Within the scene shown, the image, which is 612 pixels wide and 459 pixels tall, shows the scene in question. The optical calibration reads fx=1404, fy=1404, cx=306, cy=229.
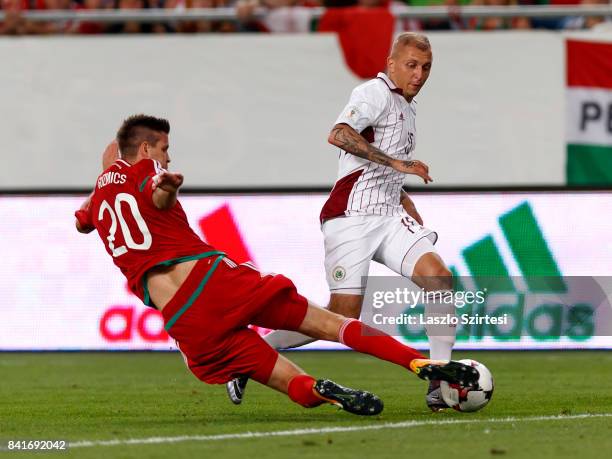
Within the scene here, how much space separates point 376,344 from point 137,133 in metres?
1.77

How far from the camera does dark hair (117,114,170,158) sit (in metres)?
7.80

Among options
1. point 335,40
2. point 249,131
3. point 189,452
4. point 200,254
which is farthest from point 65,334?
point 189,452

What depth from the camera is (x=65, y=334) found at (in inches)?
507

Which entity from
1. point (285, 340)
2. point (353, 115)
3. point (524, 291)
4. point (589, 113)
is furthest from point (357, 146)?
point (589, 113)

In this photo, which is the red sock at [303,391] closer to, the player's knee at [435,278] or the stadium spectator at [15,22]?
the player's knee at [435,278]

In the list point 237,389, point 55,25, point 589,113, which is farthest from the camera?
point 55,25

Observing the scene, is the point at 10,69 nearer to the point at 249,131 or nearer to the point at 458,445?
the point at 249,131

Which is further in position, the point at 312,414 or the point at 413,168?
the point at 312,414

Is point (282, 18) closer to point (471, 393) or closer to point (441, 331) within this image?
point (441, 331)

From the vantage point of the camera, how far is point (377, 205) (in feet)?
27.9

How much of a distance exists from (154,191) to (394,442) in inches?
73.3

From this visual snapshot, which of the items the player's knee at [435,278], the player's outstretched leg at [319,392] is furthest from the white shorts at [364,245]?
the player's outstretched leg at [319,392]

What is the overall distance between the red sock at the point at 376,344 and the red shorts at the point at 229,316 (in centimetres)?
30

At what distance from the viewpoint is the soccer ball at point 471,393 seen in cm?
756
